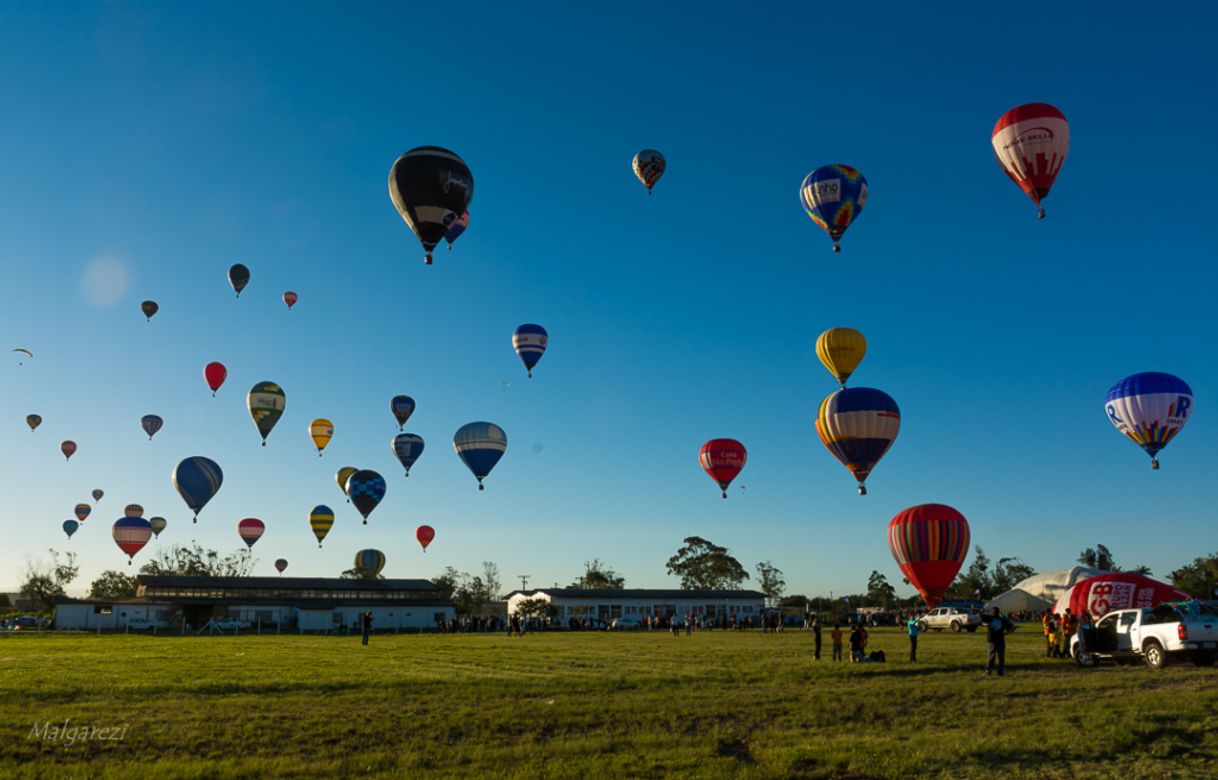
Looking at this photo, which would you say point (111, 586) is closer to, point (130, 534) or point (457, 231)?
point (130, 534)

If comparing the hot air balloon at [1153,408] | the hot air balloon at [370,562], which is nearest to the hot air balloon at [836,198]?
the hot air balloon at [1153,408]

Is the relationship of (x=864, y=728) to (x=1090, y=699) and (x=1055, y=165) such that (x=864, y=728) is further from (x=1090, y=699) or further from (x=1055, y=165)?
(x=1055, y=165)

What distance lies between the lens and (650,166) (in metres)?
40.0

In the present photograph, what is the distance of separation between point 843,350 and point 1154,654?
742 inches

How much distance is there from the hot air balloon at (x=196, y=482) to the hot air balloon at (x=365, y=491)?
8.18 meters

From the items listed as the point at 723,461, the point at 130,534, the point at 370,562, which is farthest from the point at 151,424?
the point at 723,461

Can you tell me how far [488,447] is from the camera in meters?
46.7

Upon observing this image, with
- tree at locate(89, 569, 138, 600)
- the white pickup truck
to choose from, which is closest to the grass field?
the white pickup truck

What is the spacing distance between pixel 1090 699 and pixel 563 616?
250ft

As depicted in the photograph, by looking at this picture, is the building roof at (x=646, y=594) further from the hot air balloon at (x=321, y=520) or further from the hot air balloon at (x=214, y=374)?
the hot air balloon at (x=214, y=374)

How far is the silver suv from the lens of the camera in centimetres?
4722

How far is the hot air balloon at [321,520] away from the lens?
221 feet

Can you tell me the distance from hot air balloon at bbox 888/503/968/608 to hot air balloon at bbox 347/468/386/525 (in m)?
35.9

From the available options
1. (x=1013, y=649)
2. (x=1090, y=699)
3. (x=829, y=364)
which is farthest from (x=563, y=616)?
(x=1090, y=699)
